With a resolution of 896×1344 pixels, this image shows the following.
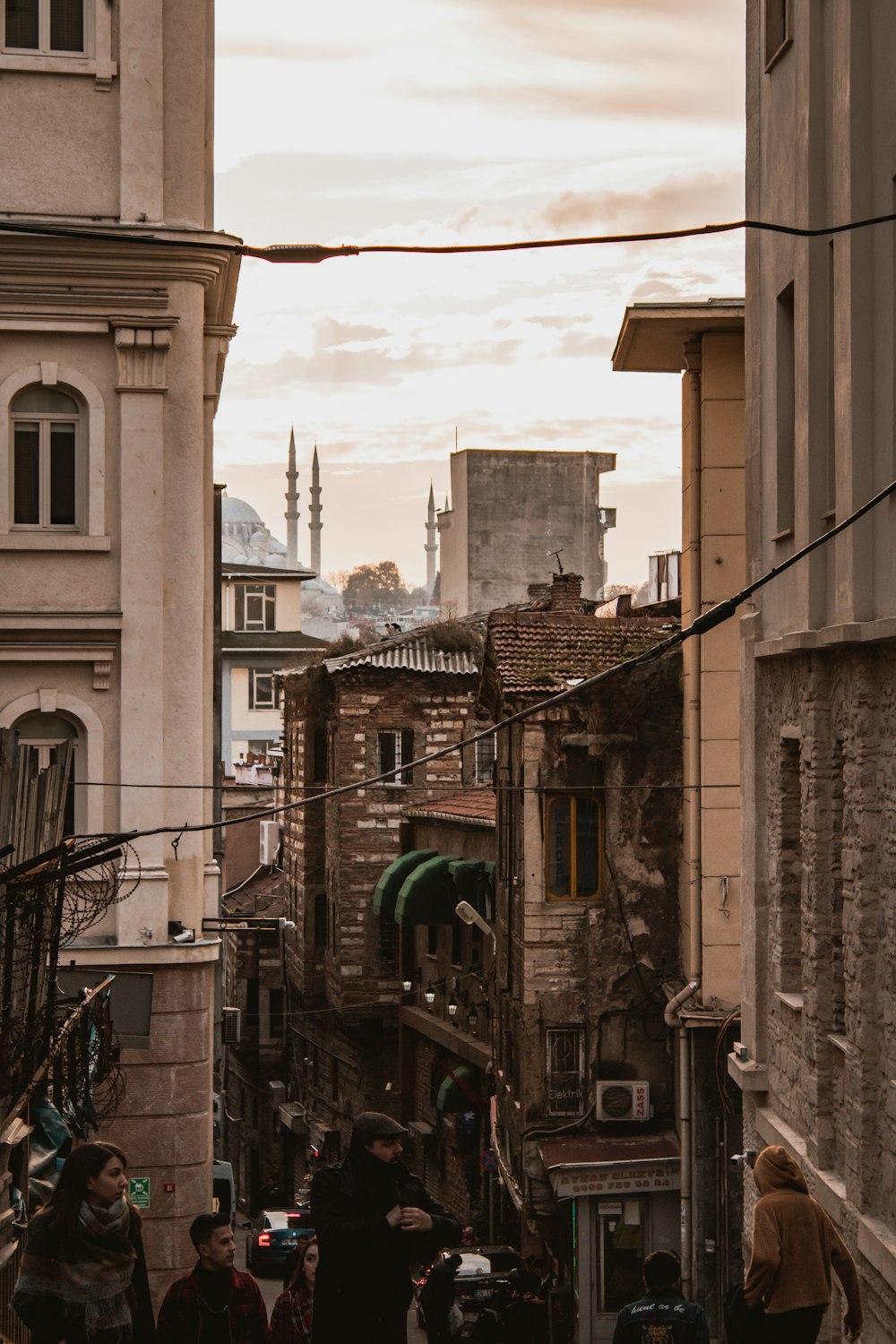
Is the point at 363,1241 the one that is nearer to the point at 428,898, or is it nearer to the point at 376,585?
the point at 428,898

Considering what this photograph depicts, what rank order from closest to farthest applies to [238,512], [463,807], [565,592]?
[565,592] < [463,807] < [238,512]

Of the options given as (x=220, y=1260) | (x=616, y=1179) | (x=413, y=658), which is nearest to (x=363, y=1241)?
(x=220, y=1260)

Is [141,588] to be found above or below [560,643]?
above

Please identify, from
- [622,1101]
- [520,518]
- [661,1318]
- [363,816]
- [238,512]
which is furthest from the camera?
[238,512]

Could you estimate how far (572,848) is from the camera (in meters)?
25.6

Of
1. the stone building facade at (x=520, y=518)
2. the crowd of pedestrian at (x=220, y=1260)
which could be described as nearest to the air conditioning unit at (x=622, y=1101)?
the crowd of pedestrian at (x=220, y=1260)

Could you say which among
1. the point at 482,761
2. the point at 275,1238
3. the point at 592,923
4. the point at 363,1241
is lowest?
the point at 275,1238

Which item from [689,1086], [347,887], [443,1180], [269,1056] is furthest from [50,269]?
[269,1056]

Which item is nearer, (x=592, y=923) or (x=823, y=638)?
(x=823, y=638)

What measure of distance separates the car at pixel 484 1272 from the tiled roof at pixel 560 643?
25.5ft

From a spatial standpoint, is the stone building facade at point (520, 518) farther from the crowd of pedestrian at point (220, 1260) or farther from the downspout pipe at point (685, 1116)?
the crowd of pedestrian at point (220, 1260)

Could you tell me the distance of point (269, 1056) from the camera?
48.3 metres

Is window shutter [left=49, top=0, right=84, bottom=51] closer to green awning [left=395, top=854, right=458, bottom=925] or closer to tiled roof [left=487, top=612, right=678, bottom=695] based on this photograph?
tiled roof [left=487, top=612, right=678, bottom=695]

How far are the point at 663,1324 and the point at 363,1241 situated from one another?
2.92 metres
